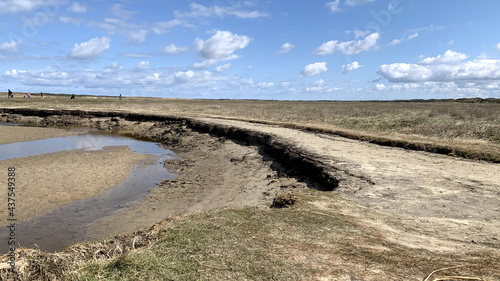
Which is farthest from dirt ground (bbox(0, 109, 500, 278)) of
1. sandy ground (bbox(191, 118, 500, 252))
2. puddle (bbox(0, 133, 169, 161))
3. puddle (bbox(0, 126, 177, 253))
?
puddle (bbox(0, 133, 169, 161))

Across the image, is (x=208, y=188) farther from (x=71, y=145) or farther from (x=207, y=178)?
(x=71, y=145)

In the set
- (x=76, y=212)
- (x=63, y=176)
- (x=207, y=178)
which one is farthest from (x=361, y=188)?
(x=63, y=176)

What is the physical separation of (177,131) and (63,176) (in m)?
14.2

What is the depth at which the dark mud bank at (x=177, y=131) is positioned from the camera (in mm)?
11483

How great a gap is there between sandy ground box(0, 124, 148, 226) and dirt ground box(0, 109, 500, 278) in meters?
0.64

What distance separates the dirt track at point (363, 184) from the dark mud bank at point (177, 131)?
0.07 metres

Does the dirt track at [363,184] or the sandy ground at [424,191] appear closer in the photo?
the sandy ground at [424,191]

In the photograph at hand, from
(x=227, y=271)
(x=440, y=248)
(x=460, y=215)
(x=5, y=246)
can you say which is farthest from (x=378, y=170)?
(x=5, y=246)

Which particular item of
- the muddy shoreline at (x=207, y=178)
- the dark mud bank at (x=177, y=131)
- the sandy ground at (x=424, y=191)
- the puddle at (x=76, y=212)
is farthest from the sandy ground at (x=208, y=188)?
the sandy ground at (x=424, y=191)

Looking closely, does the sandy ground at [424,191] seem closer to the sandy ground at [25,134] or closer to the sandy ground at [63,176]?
the sandy ground at [63,176]

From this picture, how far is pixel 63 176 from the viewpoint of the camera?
13.9 meters

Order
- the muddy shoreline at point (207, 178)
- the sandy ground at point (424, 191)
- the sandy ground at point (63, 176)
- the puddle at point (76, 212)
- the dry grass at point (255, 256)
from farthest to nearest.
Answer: the sandy ground at point (63, 176) < the muddy shoreline at point (207, 178) < the puddle at point (76, 212) < the sandy ground at point (424, 191) < the dry grass at point (255, 256)

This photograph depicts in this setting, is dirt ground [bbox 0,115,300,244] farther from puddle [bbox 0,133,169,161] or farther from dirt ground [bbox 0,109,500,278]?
puddle [bbox 0,133,169,161]

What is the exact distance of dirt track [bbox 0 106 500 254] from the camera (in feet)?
20.9
